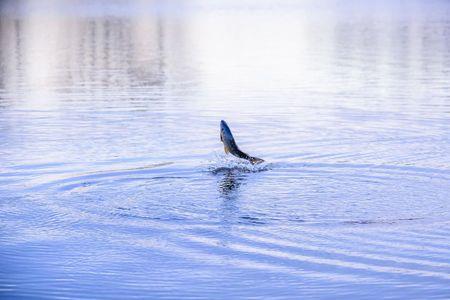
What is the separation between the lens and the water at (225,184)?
40.1 ft

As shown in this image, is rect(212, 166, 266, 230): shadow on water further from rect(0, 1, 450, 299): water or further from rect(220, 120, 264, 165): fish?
rect(220, 120, 264, 165): fish

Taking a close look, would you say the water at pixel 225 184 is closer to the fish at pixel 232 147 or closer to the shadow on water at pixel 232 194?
the shadow on water at pixel 232 194

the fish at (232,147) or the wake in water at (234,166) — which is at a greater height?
the fish at (232,147)

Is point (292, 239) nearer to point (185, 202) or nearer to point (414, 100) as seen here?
point (185, 202)

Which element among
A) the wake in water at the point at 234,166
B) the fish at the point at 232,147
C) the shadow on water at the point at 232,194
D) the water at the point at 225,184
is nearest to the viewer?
the water at the point at 225,184

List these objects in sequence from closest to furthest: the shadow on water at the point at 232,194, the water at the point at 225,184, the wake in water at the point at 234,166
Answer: the water at the point at 225,184, the shadow on water at the point at 232,194, the wake in water at the point at 234,166

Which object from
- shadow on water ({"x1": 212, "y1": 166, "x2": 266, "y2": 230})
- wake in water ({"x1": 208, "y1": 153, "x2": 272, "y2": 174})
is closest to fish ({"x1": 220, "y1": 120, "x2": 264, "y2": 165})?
wake in water ({"x1": 208, "y1": 153, "x2": 272, "y2": 174})

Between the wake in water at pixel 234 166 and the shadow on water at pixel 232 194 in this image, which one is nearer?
the shadow on water at pixel 232 194

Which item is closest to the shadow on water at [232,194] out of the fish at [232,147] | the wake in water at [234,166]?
the wake in water at [234,166]

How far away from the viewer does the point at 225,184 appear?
17.5 metres

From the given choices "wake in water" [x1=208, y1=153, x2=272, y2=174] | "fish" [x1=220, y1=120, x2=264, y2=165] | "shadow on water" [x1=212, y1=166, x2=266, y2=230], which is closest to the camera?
"shadow on water" [x1=212, y1=166, x2=266, y2=230]

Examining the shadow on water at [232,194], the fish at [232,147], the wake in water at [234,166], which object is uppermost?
the fish at [232,147]

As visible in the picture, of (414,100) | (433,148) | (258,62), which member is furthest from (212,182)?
(258,62)

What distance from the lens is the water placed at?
481 inches
